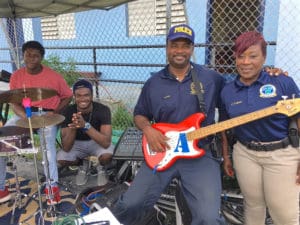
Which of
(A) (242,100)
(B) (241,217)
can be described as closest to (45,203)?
(B) (241,217)

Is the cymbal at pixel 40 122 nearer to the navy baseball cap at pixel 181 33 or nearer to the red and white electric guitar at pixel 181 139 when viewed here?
the red and white electric guitar at pixel 181 139

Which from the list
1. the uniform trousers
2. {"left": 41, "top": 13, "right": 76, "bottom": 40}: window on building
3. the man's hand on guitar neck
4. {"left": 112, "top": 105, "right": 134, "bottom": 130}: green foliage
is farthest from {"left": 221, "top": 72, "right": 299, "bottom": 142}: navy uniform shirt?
{"left": 41, "top": 13, "right": 76, "bottom": 40}: window on building

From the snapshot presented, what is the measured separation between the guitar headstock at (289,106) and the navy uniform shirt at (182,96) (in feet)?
2.08

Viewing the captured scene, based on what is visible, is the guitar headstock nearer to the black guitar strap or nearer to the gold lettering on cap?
the black guitar strap

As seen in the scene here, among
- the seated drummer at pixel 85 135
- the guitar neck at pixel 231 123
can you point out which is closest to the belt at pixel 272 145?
the guitar neck at pixel 231 123

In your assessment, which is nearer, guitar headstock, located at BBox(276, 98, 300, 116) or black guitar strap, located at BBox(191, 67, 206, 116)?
guitar headstock, located at BBox(276, 98, 300, 116)

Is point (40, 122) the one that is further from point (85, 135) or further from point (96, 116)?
point (85, 135)

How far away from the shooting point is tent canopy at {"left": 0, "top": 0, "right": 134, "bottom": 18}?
428 centimetres

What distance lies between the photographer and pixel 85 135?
13.0 ft

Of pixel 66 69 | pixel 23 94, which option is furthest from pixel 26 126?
pixel 66 69

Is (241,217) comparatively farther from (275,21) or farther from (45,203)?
(275,21)

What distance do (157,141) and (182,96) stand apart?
1.44 ft

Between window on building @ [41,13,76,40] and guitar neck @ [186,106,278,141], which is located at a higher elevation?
window on building @ [41,13,76,40]

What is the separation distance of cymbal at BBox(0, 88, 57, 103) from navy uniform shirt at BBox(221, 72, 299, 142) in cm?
174
